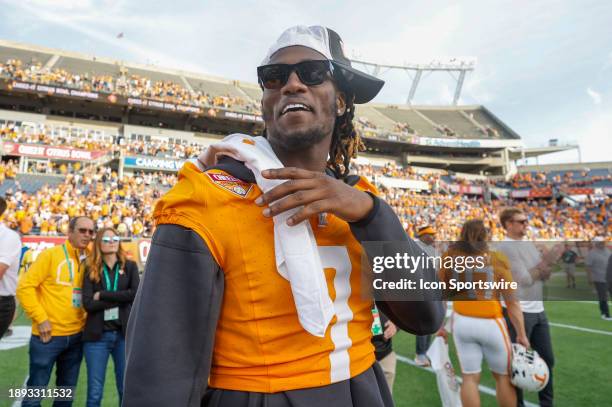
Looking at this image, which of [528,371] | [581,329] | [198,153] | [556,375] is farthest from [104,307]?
[198,153]

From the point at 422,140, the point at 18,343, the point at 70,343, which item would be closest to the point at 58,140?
the point at 18,343

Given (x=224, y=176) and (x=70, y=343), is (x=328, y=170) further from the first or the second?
(x=70, y=343)

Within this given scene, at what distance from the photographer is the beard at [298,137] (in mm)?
1329

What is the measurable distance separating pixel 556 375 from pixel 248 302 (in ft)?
19.8

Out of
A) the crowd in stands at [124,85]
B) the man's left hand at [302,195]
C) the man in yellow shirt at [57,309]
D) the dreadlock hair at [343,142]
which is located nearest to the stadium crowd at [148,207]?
the man in yellow shirt at [57,309]

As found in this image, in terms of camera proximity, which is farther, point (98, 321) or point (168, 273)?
point (98, 321)

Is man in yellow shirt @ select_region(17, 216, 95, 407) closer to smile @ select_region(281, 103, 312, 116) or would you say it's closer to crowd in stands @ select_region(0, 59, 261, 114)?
smile @ select_region(281, 103, 312, 116)

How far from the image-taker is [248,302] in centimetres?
104

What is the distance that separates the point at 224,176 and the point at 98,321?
3459 mm

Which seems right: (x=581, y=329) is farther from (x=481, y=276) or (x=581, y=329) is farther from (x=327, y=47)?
(x=327, y=47)

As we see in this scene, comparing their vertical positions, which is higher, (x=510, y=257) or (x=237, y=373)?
(x=510, y=257)

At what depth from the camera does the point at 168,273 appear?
0.95 m

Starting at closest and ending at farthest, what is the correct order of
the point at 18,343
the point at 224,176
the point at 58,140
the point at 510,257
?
the point at 224,176 < the point at 510,257 < the point at 18,343 < the point at 58,140

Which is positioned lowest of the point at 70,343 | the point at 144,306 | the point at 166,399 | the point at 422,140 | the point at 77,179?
the point at 70,343
